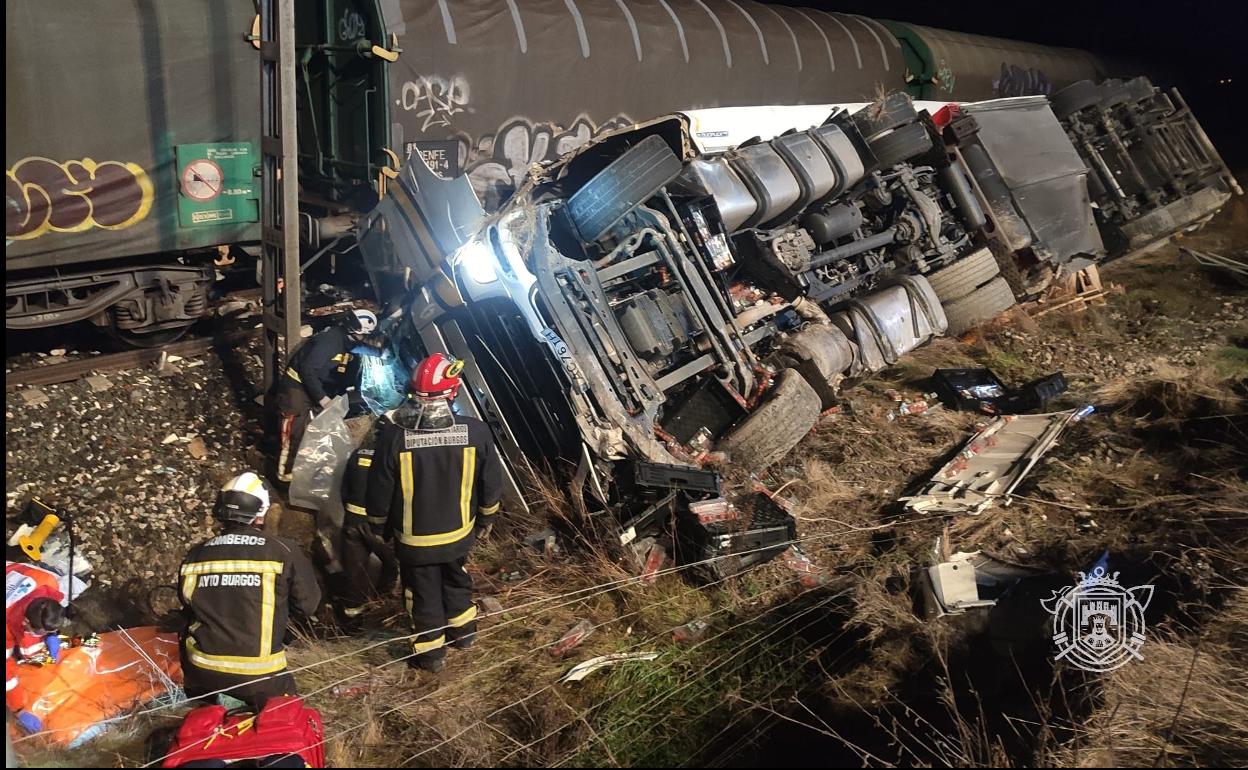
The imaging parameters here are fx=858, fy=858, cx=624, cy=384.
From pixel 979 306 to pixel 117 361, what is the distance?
6092 mm

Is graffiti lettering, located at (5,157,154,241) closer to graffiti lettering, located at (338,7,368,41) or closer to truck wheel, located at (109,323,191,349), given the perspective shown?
truck wheel, located at (109,323,191,349)

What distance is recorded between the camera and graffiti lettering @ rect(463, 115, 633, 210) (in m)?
6.83

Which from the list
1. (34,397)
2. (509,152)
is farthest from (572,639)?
(509,152)

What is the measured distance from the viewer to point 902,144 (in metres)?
6.31

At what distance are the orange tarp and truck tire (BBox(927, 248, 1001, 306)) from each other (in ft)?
18.0

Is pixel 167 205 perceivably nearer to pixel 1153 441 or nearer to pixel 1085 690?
pixel 1085 690

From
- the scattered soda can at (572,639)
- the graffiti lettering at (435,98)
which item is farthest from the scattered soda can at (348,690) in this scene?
the graffiti lettering at (435,98)

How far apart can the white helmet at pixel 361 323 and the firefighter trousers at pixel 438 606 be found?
181cm

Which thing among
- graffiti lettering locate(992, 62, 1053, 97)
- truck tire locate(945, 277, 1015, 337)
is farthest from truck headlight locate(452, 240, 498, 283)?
graffiti lettering locate(992, 62, 1053, 97)

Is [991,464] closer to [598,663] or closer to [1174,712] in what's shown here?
[1174,712]

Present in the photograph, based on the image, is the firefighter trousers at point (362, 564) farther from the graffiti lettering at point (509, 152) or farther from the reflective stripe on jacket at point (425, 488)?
the graffiti lettering at point (509, 152)

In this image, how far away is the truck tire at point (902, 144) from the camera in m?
6.31

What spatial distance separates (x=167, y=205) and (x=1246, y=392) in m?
7.08

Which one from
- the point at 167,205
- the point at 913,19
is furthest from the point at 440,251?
the point at 913,19
